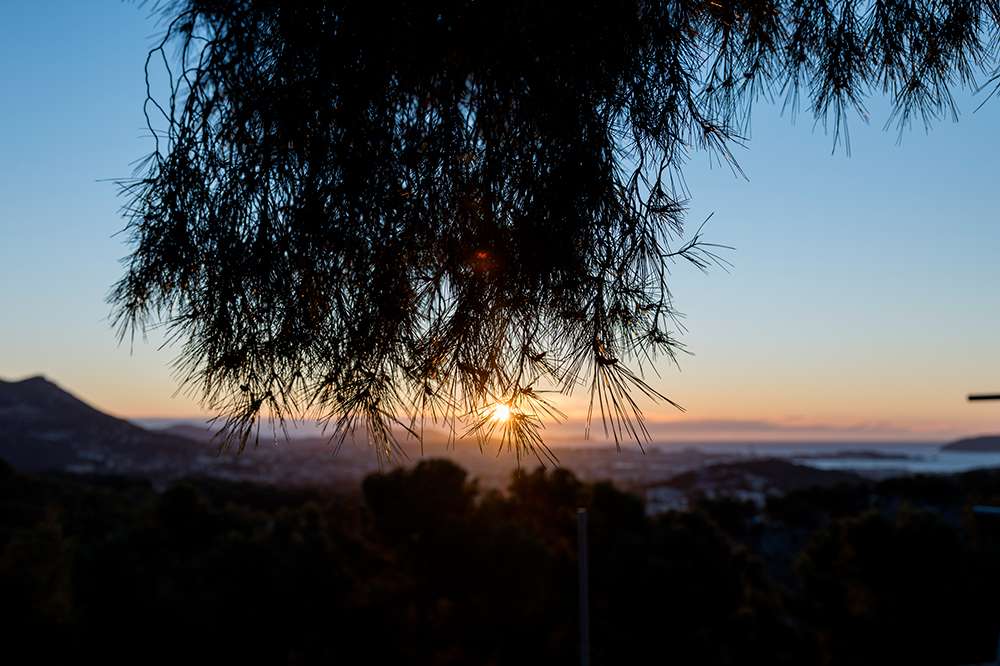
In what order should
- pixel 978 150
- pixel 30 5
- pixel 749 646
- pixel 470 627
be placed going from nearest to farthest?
1. pixel 30 5
2. pixel 978 150
3. pixel 470 627
4. pixel 749 646

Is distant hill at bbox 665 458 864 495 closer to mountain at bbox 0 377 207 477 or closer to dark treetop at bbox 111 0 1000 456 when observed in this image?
mountain at bbox 0 377 207 477

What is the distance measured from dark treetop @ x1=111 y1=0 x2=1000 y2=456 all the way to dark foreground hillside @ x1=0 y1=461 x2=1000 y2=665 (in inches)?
339

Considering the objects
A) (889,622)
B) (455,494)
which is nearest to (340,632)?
(455,494)

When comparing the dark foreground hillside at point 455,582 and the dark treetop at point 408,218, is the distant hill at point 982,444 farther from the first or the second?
the dark treetop at point 408,218

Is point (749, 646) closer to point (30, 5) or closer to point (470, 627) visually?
point (470, 627)

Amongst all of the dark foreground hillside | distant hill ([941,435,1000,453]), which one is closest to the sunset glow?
distant hill ([941,435,1000,453])

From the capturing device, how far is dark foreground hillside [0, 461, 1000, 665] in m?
9.61

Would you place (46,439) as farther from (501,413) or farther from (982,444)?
(501,413)

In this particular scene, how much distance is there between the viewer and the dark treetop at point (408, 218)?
4.99ft

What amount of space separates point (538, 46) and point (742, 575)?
39.5 feet

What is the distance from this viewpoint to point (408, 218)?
1.56 m

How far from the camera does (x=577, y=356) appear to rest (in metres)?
1.60

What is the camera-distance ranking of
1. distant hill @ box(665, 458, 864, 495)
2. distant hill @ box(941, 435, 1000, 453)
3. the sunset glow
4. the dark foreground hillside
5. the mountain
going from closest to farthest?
the sunset glow < distant hill @ box(941, 435, 1000, 453) < the dark foreground hillside < the mountain < distant hill @ box(665, 458, 864, 495)

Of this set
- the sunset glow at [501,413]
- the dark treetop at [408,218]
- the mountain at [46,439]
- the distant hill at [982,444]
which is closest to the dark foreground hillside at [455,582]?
the distant hill at [982,444]
